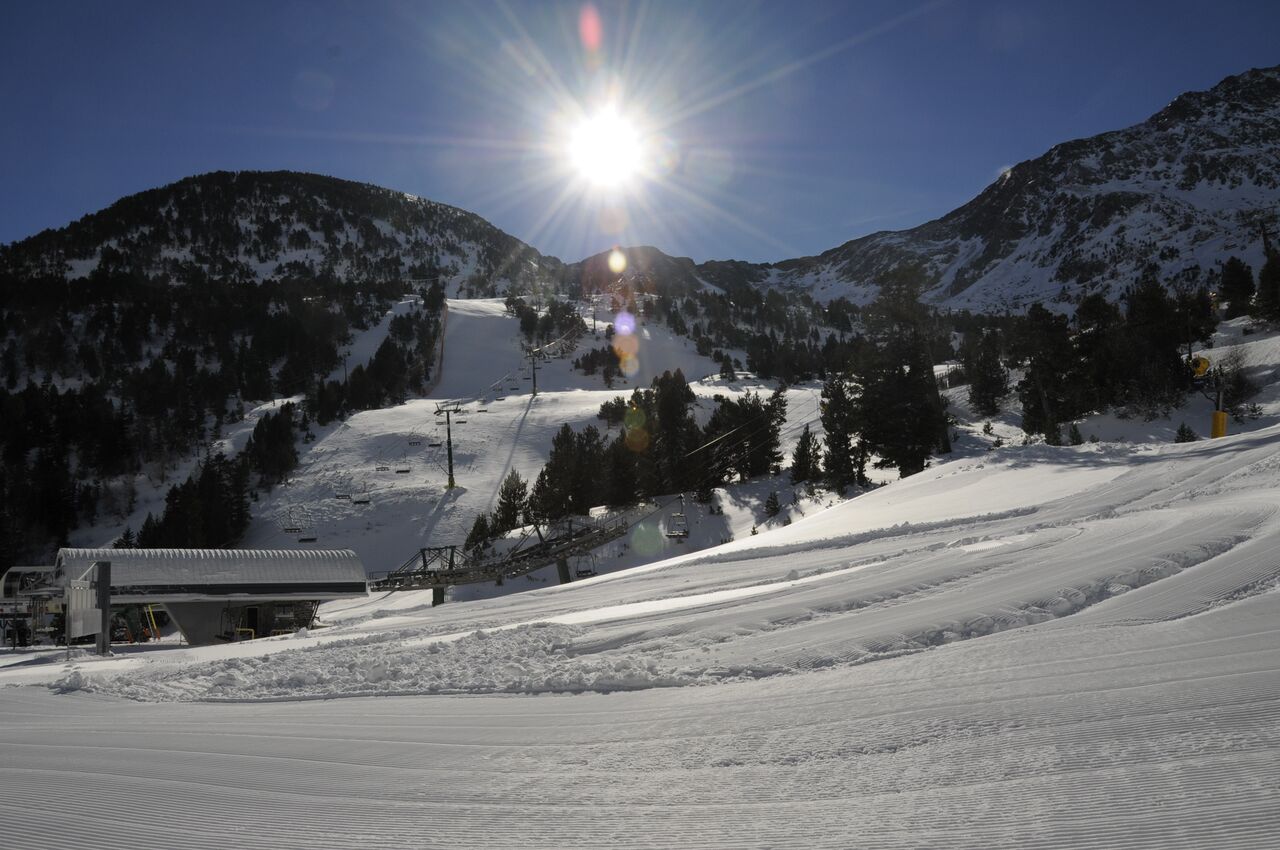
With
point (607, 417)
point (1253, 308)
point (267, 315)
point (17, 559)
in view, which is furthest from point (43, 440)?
point (1253, 308)

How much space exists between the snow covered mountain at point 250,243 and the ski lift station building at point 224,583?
110m

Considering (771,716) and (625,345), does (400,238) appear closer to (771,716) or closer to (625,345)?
(625,345)

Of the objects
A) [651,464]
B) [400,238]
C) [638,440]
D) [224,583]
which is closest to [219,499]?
[224,583]

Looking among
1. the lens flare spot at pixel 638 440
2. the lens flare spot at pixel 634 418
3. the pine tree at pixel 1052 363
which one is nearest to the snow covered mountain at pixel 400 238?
the pine tree at pixel 1052 363

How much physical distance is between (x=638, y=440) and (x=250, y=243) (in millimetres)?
144553

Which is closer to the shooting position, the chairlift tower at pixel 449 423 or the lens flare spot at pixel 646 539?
the lens flare spot at pixel 646 539

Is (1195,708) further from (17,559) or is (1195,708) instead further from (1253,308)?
(17,559)

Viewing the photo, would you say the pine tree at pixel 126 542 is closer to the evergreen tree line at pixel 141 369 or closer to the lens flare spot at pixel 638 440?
the evergreen tree line at pixel 141 369

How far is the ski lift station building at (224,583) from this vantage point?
77.8 feet

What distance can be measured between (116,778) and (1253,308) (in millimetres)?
53068

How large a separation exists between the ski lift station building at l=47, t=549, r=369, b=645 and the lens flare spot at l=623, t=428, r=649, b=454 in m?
19.2

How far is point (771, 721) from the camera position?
193 inches

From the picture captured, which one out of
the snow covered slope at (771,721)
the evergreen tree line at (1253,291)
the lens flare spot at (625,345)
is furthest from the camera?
the lens flare spot at (625,345)

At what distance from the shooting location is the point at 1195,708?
13.4 feet
